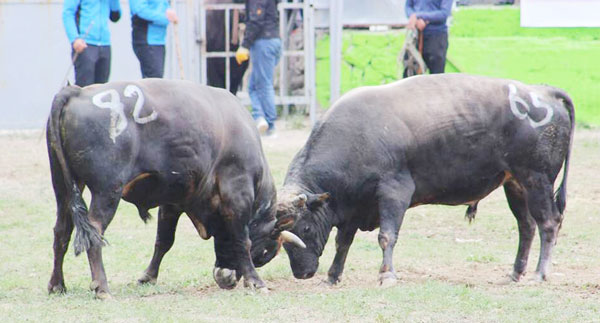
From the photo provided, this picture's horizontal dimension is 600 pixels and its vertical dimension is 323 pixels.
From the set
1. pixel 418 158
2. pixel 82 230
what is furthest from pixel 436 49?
pixel 82 230

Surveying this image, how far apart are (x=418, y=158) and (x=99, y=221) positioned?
230 centimetres

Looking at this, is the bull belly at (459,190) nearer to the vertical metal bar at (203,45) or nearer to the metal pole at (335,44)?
the metal pole at (335,44)

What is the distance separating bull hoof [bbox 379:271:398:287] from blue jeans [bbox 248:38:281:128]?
6619 millimetres

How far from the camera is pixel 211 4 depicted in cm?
1535

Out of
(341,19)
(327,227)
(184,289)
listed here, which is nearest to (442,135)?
(327,227)

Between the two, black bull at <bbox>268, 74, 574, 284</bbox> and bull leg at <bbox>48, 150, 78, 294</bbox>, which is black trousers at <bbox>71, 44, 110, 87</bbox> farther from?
bull leg at <bbox>48, 150, 78, 294</bbox>

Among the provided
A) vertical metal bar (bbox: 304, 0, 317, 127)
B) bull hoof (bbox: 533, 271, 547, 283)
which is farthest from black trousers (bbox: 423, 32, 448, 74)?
bull hoof (bbox: 533, 271, 547, 283)

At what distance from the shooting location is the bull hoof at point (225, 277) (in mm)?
7508

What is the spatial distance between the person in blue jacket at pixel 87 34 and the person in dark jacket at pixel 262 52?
6.40 ft

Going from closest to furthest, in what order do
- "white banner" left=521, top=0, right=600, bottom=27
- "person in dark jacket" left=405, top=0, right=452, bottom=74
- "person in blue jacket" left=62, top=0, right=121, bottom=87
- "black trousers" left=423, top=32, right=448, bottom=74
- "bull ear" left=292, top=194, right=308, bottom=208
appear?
"bull ear" left=292, top=194, right=308, bottom=208 → "person in blue jacket" left=62, top=0, right=121, bottom=87 → "person in dark jacket" left=405, top=0, right=452, bottom=74 → "black trousers" left=423, top=32, right=448, bottom=74 → "white banner" left=521, top=0, right=600, bottom=27

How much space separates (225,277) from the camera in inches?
296

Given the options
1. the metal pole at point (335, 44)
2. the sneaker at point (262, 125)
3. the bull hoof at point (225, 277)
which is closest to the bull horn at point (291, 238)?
the bull hoof at point (225, 277)

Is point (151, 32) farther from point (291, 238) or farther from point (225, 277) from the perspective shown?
point (225, 277)

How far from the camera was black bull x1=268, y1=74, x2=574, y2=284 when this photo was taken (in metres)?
7.68
